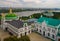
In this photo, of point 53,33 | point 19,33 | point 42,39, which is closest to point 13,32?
point 19,33

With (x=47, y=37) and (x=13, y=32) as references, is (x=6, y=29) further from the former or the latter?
(x=47, y=37)

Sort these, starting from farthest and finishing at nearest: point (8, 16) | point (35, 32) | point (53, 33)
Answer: point (8, 16) → point (35, 32) → point (53, 33)

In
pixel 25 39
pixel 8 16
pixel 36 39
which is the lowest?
pixel 36 39

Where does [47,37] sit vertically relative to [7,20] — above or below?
below

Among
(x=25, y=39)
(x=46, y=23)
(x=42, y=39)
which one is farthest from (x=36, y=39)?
(x=25, y=39)

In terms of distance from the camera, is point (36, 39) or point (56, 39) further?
point (36, 39)

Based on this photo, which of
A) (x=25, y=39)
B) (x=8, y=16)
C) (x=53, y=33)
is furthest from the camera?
(x=8, y=16)

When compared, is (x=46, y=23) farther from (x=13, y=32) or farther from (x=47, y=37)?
(x=13, y=32)

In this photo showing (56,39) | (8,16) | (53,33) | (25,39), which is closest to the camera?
(25,39)

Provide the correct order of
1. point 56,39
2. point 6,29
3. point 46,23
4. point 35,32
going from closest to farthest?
point 56,39 → point 46,23 → point 35,32 → point 6,29
